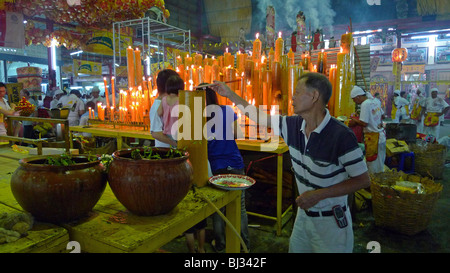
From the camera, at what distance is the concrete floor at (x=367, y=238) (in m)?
2.98

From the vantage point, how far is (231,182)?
68.2 inches

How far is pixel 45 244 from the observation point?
1.00 metres

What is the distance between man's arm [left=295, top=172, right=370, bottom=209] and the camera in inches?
61.6

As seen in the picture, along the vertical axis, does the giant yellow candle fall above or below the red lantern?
below

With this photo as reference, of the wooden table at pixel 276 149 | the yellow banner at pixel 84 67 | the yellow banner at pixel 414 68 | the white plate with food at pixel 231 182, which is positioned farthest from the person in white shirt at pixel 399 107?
the yellow banner at pixel 84 67

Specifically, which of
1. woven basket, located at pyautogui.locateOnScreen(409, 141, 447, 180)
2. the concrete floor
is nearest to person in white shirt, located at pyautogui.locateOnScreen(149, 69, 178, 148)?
the concrete floor

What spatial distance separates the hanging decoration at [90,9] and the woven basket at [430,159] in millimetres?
5991

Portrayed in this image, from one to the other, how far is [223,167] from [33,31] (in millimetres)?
8067

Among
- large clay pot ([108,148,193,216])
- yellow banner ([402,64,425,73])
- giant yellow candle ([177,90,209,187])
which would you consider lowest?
large clay pot ([108,148,193,216])

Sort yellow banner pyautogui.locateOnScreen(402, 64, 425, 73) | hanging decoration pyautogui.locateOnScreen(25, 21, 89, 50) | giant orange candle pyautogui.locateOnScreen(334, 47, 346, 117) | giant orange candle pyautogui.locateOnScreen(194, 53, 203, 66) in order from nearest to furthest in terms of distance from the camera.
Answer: giant orange candle pyautogui.locateOnScreen(334, 47, 346, 117) → giant orange candle pyautogui.locateOnScreen(194, 53, 203, 66) → hanging decoration pyautogui.locateOnScreen(25, 21, 89, 50) → yellow banner pyautogui.locateOnScreen(402, 64, 425, 73)

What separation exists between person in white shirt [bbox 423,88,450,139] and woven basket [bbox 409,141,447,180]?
10.7ft

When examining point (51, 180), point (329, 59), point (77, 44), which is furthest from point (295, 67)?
point (77, 44)

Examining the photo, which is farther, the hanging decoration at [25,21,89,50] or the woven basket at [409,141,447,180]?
the hanging decoration at [25,21,89,50]

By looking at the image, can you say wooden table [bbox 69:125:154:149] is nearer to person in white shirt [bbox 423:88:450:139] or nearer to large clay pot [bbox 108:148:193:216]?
large clay pot [bbox 108:148:193:216]
